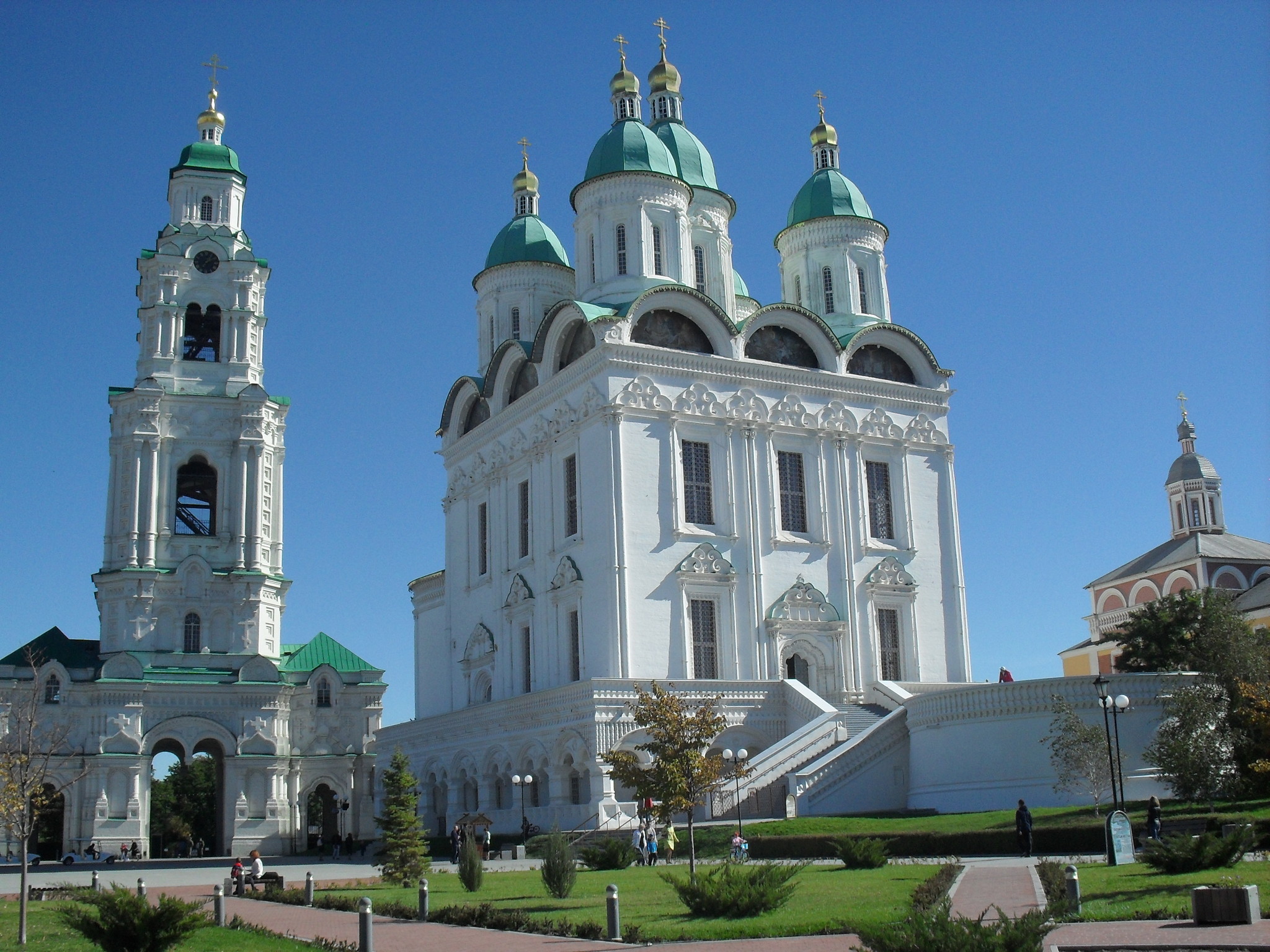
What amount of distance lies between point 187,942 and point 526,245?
39.2m

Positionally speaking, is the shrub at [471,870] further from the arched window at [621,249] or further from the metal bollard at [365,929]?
the arched window at [621,249]

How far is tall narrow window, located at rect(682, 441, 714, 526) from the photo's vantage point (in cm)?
4234

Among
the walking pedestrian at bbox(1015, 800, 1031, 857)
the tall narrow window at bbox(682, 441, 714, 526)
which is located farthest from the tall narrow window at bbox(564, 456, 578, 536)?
the walking pedestrian at bbox(1015, 800, 1031, 857)

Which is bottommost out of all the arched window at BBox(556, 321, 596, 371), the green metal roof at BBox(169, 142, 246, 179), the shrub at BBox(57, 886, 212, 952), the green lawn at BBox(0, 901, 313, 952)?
the green lawn at BBox(0, 901, 313, 952)

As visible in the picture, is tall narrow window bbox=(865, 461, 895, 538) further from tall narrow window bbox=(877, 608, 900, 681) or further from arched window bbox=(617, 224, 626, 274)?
arched window bbox=(617, 224, 626, 274)

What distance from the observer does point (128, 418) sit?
52.7 m

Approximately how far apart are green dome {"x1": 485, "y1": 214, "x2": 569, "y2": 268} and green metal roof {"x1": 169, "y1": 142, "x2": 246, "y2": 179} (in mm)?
12306

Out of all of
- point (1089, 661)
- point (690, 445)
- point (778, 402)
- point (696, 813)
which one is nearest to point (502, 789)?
point (696, 813)

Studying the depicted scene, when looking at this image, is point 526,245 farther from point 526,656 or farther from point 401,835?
point 401,835

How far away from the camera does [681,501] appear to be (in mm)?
41688

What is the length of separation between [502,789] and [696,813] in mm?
9743

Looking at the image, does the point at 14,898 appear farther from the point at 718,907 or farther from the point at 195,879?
the point at 718,907

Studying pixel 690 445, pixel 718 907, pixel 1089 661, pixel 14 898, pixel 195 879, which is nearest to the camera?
pixel 718 907

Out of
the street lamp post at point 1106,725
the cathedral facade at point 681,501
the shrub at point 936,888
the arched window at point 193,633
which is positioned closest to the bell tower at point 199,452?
the arched window at point 193,633
